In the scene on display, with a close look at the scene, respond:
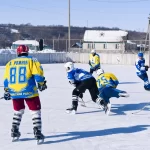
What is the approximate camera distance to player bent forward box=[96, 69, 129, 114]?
8.51 meters

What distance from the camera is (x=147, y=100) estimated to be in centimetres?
1109

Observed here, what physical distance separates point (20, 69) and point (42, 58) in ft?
89.8

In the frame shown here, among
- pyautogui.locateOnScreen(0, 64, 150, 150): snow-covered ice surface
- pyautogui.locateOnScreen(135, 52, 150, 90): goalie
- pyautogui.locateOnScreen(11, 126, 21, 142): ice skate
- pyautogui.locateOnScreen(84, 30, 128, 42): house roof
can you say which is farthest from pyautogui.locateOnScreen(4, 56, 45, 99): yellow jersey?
pyautogui.locateOnScreen(84, 30, 128, 42): house roof

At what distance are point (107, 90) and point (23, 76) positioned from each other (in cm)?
330

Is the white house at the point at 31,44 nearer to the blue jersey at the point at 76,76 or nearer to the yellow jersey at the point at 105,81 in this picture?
the yellow jersey at the point at 105,81

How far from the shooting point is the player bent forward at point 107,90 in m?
8.51

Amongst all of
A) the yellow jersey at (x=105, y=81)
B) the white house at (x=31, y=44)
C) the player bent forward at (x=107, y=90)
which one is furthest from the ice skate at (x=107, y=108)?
the white house at (x=31, y=44)

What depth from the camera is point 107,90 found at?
8664 millimetres

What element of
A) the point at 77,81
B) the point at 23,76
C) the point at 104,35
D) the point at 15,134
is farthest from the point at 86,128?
the point at 104,35

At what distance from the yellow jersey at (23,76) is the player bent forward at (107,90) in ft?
9.67

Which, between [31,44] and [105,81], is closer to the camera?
[105,81]

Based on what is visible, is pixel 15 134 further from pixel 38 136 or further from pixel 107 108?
pixel 107 108

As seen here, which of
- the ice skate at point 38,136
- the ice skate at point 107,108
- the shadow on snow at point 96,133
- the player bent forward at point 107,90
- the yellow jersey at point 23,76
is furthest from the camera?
the player bent forward at point 107,90

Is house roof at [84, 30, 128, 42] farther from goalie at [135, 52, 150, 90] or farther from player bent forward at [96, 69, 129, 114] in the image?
player bent forward at [96, 69, 129, 114]
